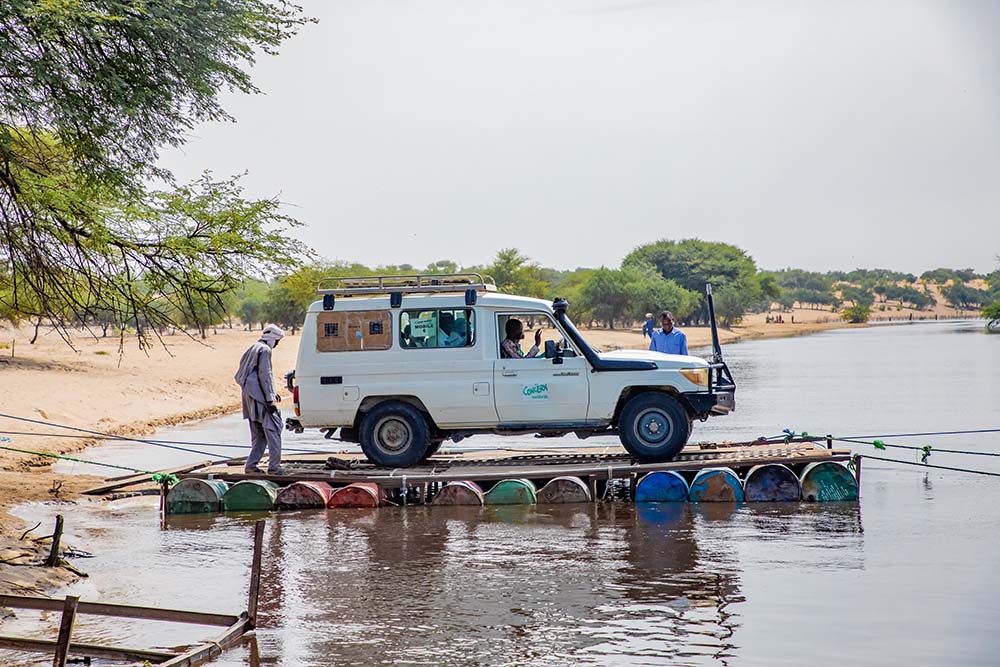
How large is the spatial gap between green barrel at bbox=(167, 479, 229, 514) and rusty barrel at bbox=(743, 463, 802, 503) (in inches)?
258

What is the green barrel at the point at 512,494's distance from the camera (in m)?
14.8

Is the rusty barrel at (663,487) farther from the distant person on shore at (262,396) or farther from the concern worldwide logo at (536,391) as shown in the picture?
the distant person on shore at (262,396)

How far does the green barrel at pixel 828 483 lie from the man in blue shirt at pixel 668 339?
2.81 m

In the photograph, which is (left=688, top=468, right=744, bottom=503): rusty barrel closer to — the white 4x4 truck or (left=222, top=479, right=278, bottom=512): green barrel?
the white 4x4 truck

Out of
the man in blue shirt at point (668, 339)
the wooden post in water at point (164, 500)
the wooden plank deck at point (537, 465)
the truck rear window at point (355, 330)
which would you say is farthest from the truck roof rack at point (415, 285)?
the wooden post in water at point (164, 500)

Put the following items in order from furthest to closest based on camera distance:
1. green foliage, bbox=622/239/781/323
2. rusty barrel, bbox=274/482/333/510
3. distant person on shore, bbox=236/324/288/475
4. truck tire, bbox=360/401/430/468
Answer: green foliage, bbox=622/239/781/323
truck tire, bbox=360/401/430/468
rusty barrel, bbox=274/482/333/510
distant person on shore, bbox=236/324/288/475

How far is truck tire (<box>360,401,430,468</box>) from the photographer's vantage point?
50.3 feet

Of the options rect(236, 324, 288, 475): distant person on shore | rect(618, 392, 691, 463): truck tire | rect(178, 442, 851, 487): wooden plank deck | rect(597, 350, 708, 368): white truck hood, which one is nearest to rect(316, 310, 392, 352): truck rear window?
rect(236, 324, 288, 475): distant person on shore

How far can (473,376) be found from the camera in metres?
15.1

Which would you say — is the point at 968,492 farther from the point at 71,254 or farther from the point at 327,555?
the point at 71,254

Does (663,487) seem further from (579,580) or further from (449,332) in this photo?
(579,580)

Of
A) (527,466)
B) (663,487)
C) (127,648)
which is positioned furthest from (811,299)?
(127,648)

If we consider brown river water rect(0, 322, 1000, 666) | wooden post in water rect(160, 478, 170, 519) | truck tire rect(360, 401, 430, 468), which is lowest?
brown river water rect(0, 322, 1000, 666)

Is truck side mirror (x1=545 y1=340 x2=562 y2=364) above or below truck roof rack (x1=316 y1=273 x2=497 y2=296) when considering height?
below
